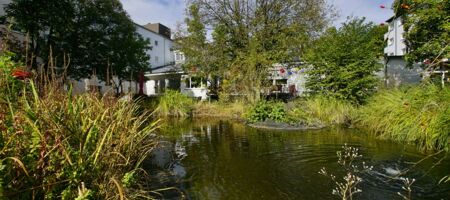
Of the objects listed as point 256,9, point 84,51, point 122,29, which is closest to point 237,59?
point 256,9

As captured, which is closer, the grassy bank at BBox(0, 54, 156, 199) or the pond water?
the grassy bank at BBox(0, 54, 156, 199)

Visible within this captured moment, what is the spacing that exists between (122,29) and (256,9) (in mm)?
7817

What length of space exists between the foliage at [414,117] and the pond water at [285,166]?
0.35 m

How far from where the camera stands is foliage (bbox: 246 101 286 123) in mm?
12817

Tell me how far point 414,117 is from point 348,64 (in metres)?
6.42

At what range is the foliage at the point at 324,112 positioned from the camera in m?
12.4

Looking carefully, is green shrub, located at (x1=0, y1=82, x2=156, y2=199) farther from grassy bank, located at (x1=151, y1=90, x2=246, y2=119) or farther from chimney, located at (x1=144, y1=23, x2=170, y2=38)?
chimney, located at (x1=144, y1=23, x2=170, y2=38)

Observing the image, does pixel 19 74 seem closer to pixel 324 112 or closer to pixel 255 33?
pixel 324 112

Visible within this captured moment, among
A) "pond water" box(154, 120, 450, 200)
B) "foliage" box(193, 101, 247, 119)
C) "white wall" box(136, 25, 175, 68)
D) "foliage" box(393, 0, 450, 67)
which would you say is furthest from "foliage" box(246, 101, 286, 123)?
"white wall" box(136, 25, 175, 68)

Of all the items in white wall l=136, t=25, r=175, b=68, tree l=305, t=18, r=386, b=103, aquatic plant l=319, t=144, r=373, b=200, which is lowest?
aquatic plant l=319, t=144, r=373, b=200

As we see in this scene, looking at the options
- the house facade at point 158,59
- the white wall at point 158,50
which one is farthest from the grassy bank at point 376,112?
the white wall at point 158,50

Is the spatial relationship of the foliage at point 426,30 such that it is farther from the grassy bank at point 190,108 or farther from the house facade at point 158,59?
the house facade at point 158,59

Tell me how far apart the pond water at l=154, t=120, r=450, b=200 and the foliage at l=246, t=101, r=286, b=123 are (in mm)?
2748

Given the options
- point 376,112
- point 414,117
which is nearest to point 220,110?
point 376,112
